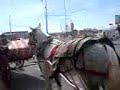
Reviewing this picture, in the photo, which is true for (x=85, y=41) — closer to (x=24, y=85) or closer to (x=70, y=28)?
(x=24, y=85)

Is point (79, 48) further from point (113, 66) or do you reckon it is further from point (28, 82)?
point (28, 82)

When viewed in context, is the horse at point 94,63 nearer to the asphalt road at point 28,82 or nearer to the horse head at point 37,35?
the asphalt road at point 28,82

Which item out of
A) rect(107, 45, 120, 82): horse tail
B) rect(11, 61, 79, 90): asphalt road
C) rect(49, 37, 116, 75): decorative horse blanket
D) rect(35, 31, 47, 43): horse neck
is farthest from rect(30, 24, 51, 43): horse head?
rect(107, 45, 120, 82): horse tail

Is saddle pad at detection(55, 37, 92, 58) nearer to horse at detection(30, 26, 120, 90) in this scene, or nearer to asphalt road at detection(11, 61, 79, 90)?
horse at detection(30, 26, 120, 90)

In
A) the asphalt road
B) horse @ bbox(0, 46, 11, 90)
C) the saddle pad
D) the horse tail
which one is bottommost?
the asphalt road

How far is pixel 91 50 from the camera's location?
316 inches

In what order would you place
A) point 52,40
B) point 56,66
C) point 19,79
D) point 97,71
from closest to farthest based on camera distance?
point 97,71
point 56,66
point 52,40
point 19,79

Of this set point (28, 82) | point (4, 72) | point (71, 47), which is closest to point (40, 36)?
point (28, 82)

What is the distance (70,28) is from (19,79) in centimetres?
3099

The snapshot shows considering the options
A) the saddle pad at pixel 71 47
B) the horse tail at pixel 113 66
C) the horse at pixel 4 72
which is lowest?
the horse at pixel 4 72

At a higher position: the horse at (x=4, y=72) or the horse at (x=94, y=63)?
the horse at (x=94, y=63)

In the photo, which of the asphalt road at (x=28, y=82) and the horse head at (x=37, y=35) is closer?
the asphalt road at (x=28, y=82)

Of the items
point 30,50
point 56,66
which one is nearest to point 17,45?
point 30,50

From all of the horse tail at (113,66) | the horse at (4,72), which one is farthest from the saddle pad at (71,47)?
the horse at (4,72)
